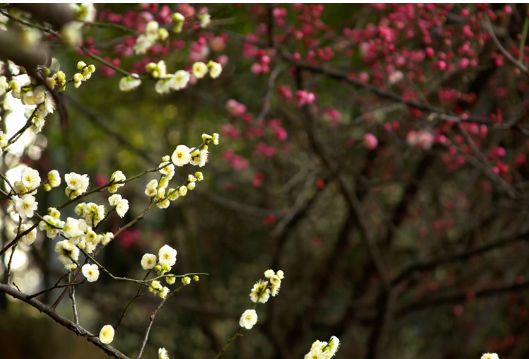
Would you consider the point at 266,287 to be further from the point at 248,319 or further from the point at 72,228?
the point at 72,228

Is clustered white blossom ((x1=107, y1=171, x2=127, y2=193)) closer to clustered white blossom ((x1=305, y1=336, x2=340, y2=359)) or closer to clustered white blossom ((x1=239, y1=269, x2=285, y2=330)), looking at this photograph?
clustered white blossom ((x1=239, y1=269, x2=285, y2=330))

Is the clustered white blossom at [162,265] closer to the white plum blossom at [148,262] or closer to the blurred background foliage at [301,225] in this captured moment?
the white plum blossom at [148,262]

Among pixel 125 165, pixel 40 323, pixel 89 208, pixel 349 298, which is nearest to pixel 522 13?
pixel 349 298

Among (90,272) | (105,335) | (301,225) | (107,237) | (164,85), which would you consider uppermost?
(164,85)

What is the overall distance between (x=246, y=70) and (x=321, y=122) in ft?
4.45

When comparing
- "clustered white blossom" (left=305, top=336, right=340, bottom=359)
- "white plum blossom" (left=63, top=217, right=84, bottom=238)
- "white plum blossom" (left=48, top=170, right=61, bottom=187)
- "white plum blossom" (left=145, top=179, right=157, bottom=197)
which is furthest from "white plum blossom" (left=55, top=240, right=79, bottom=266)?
"clustered white blossom" (left=305, top=336, right=340, bottom=359)

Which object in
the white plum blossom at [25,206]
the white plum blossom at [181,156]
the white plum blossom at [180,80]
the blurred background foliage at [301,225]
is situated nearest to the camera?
the white plum blossom at [25,206]

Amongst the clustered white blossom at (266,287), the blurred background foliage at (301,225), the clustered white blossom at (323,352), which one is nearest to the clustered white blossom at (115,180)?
the clustered white blossom at (266,287)

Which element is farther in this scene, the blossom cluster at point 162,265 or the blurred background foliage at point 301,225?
the blurred background foliage at point 301,225

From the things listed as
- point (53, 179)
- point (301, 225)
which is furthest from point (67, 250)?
point (301, 225)

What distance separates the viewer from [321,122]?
4035mm

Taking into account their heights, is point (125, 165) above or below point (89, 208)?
below

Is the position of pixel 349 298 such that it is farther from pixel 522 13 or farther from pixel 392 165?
pixel 522 13

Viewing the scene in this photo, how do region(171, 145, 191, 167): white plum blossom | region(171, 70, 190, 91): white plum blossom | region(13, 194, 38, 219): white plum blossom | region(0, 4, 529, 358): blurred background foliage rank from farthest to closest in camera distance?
region(0, 4, 529, 358): blurred background foliage, region(171, 145, 191, 167): white plum blossom, region(171, 70, 190, 91): white plum blossom, region(13, 194, 38, 219): white plum blossom
